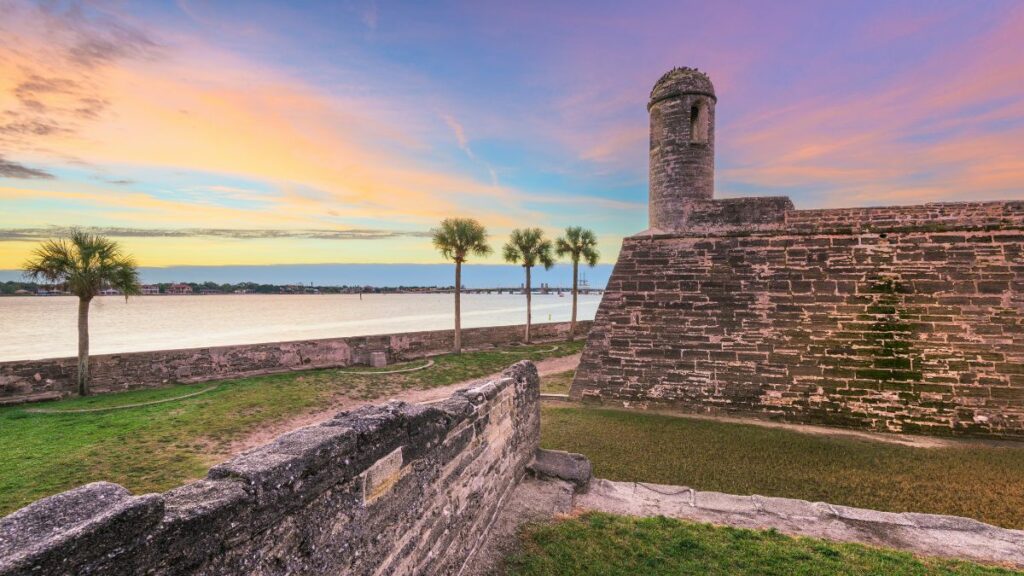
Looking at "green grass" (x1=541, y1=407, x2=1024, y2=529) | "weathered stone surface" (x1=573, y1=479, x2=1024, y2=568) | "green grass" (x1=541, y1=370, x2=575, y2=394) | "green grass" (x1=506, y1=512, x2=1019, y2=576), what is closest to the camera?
"green grass" (x1=506, y1=512, x2=1019, y2=576)

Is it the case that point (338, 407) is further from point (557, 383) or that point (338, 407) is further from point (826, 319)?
point (826, 319)

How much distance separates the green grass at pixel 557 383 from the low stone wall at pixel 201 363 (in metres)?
6.47

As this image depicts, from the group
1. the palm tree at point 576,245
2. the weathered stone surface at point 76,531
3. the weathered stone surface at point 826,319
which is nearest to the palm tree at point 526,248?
the palm tree at point 576,245

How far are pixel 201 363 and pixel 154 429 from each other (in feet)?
17.2

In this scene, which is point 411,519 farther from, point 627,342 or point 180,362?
point 180,362

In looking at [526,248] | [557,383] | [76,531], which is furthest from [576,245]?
[76,531]

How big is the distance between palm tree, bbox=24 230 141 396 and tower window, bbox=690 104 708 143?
56.5ft

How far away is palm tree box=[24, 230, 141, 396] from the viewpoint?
11.8 m

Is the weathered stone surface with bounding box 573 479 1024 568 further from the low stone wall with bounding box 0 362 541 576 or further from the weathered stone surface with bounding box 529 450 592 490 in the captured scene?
the low stone wall with bounding box 0 362 541 576

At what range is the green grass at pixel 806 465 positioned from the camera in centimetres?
597

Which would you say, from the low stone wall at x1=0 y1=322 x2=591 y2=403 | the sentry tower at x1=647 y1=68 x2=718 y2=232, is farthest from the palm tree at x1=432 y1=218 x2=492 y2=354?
the sentry tower at x1=647 y1=68 x2=718 y2=232

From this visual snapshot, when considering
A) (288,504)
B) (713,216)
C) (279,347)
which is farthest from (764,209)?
(279,347)

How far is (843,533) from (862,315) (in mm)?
6340

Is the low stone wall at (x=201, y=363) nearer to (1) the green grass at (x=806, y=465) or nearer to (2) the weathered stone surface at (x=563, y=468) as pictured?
(1) the green grass at (x=806, y=465)
